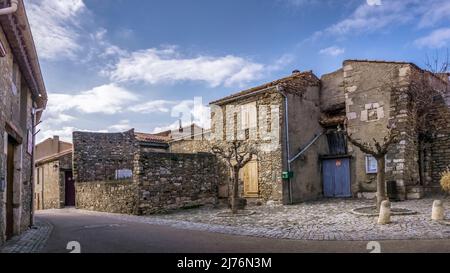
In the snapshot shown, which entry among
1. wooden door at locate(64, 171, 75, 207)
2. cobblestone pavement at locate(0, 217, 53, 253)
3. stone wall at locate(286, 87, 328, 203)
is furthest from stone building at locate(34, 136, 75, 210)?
stone wall at locate(286, 87, 328, 203)

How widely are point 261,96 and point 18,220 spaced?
11.0 meters

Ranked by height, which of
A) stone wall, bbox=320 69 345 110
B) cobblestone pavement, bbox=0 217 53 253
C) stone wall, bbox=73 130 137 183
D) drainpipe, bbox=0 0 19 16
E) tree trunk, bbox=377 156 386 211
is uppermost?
stone wall, bbox=320 69 345 110

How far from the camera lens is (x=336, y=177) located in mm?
17688

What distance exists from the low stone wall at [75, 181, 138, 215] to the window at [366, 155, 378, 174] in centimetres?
942

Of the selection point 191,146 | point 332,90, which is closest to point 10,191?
point 191,146

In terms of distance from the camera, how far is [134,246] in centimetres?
768

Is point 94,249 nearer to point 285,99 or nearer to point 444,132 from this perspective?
point 285,99

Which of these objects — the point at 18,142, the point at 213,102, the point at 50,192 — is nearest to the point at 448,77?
the point at 213,102

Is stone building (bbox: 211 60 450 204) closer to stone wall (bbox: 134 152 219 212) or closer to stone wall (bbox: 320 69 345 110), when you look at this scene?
stone wall (bbox: 320 69 345 110)

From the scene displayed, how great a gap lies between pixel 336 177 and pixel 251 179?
149 inches

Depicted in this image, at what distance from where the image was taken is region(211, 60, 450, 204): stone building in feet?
50.9

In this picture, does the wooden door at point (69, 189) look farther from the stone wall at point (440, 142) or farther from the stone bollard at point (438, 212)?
the stone bollard at point (438, 212)

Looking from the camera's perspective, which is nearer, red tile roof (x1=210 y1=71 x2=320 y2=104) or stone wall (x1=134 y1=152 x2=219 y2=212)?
stone wall (x1=134 y1=152 x2=219 y2=212)

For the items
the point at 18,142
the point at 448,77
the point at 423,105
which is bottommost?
the point at 18,142
